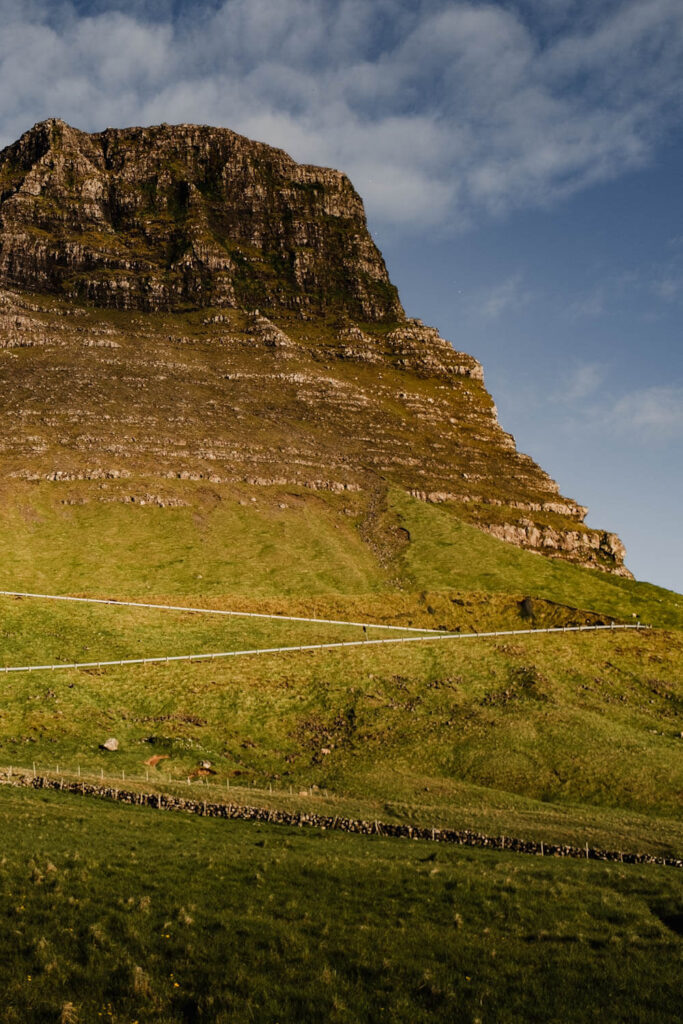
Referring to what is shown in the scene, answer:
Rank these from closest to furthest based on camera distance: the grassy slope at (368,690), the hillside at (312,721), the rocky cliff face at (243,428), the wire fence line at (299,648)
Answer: the hillside at (312,721)
the grassy slope at (368,690)
the wire fence line at (299,648)
the rocky cliff face at (243,428)

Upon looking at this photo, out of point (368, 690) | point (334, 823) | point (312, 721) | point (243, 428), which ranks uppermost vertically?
point (243, 428)

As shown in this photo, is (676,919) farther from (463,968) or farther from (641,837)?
(641,837)

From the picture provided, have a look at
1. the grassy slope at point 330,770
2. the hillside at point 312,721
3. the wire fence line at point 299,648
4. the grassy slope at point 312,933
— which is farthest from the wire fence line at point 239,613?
the grassy slope at point 312,933

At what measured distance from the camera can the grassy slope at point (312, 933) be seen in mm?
14930

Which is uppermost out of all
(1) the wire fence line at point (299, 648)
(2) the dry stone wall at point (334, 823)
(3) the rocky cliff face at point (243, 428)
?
(3) the rocky cliff face at point (243, 428)

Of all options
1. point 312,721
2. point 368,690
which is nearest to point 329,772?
point 312,721

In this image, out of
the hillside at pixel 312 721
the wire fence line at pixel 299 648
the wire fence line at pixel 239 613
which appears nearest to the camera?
the hillside at pixel 312 721

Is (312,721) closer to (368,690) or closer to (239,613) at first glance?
Answer: (368,690)

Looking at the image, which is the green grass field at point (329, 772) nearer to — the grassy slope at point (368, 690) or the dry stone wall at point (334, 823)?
the grassy slope at point (368, 690)

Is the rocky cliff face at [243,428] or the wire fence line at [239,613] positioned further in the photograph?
the rocky cliff face at [243,428]

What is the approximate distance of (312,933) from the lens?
61.8ft

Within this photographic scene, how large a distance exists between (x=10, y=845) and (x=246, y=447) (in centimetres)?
12065

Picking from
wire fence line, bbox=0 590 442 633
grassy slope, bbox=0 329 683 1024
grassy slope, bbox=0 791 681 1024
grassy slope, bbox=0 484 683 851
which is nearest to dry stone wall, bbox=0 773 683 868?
grassy slope, bbox=0 329 683 1024

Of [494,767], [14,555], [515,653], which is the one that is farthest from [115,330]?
[494,767]
